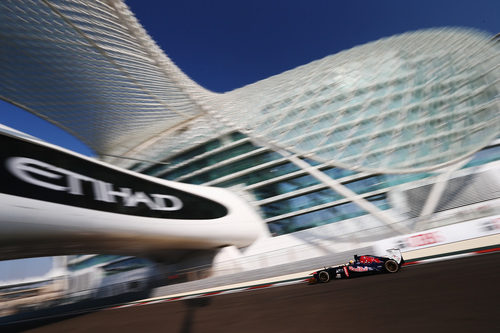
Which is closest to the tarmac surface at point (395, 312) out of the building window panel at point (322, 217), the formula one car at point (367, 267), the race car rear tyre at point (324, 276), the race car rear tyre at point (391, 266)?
the race car rear tyre at point (391, 266)

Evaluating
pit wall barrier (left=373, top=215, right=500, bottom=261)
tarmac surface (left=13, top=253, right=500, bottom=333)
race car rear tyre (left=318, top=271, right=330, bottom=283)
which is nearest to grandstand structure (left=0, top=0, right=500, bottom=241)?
pit wall barrier (left=373, top=215, right=500, bottom=261)

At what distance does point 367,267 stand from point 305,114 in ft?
47.6

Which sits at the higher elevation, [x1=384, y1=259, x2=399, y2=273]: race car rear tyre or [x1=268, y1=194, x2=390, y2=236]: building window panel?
[x1=268, y1=194, x2=390, y2=236]: building window panel

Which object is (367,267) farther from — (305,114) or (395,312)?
(305,114)

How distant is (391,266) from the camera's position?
9102 millimetres

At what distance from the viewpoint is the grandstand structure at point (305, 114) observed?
1542 centimetres

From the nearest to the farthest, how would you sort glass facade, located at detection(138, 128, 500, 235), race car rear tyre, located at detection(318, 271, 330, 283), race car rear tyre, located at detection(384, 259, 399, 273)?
race car rear tyre, located at detection(384, 259, 399, 273) → race car rear tyre, located at detection(318, 271, 330, 283) → glass facade, located at detection(138, 128, 500, 235)

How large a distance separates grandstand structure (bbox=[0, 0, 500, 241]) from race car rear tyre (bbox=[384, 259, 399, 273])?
24.7 feet

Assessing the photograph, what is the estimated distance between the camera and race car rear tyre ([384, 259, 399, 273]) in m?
9.03

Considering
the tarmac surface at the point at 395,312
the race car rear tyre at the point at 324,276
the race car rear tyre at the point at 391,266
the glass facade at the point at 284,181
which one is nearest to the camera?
the tarmac surface at the point at 395,312

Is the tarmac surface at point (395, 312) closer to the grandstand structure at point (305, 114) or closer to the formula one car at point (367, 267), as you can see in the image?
the formula one car at point (367, 267)

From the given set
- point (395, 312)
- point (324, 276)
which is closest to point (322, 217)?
point (324, 276)

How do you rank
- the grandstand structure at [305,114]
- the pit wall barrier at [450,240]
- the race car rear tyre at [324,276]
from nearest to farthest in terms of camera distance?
the race car rear tyre at [324,276]
the pit wall barrier at [450,240]
the grandstand structure at [305,114]

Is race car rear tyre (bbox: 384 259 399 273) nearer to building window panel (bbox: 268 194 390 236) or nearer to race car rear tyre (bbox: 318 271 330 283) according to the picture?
race car rear tyre (bbox: 318 271 330 283)
